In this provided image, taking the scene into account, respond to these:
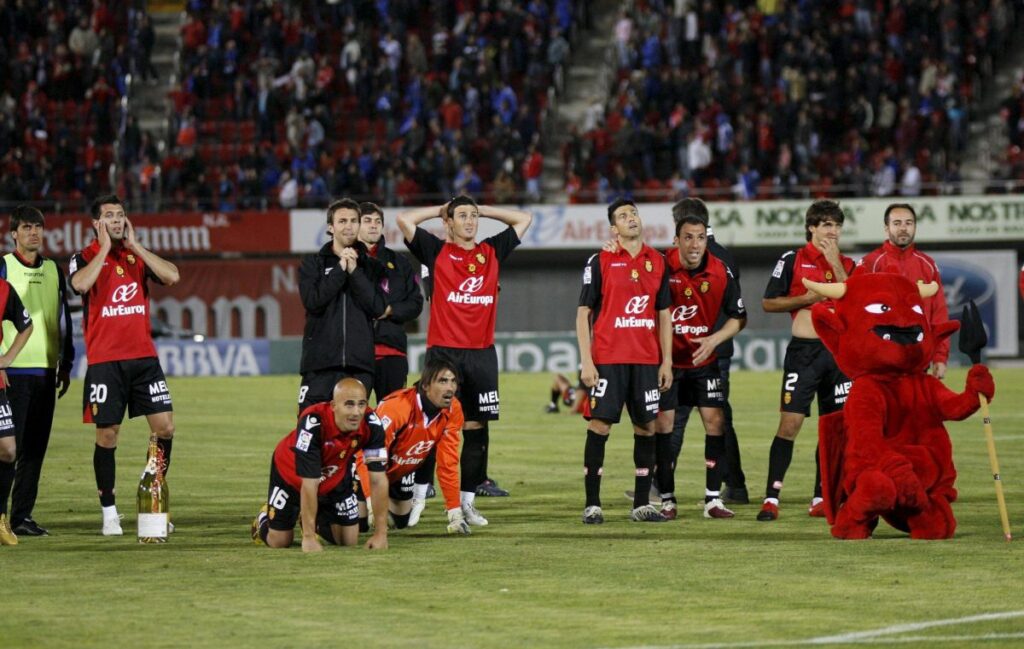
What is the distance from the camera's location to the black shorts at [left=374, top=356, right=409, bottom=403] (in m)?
13.4

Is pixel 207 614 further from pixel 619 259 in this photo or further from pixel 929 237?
pixel 929 237

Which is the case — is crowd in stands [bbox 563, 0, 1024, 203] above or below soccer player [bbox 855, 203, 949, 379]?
above

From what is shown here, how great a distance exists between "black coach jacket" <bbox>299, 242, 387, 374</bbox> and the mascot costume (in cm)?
289

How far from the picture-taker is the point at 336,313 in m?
11.2

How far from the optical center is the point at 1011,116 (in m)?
36.2

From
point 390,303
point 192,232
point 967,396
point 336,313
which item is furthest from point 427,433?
point 192,232

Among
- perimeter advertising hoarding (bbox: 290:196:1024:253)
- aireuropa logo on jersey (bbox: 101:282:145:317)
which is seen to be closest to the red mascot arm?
aireuropa logo on jersey (bbox: 101:282:145:317)

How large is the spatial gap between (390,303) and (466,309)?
34.0 inches

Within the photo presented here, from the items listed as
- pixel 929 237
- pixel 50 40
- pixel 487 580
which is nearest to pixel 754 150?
pixel 929 237

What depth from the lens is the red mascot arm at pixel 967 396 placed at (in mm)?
10469

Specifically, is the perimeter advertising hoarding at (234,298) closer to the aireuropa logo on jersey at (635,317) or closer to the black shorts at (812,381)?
the black shorts at (812,381)

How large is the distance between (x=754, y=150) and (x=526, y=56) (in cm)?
623

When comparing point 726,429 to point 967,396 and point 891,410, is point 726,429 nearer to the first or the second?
point 891,410

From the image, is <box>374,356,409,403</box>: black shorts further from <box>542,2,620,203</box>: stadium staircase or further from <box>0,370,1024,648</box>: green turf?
<box>542,2,620,203</box>: stadium staircase
